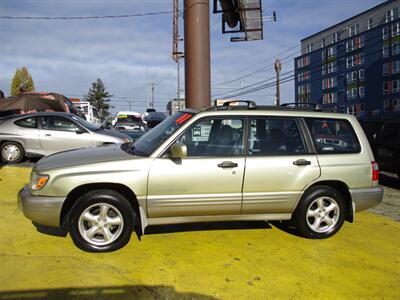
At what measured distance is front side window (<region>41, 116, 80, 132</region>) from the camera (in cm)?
928

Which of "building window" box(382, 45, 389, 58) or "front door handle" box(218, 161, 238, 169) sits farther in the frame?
"building window" box(382, 45, 389, 58)

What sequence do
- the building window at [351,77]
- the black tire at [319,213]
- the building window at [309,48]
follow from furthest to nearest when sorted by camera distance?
1. the building window at [309,48]
2. the building window at [351,77]
3. the black tire at [319,213]

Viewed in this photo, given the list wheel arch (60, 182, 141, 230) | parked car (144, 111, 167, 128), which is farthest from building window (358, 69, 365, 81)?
wheel arch (60, 182, 141, 230)

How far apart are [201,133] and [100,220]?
59.5 inches

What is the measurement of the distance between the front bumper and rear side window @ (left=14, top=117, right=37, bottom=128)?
228 inches

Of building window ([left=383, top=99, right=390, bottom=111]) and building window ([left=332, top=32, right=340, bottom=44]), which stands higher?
building window ([left=332, top=32, right=340, bottom=44])

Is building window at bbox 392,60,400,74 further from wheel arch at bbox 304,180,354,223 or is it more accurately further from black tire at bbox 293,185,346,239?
black tire at bbox 293,185,346,239

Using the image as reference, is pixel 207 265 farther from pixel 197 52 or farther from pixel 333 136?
pixel 197 52

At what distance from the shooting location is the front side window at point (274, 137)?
14.9 feet

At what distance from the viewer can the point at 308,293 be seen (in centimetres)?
337

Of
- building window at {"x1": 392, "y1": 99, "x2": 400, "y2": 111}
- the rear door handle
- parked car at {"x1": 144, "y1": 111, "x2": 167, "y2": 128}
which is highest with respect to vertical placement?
building window at {"x1": 392, "y1": 99, "x2": 400, "y2": 111}

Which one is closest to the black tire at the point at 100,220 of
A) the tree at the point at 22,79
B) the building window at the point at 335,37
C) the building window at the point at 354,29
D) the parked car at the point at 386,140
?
the parked car at the point at 386,140

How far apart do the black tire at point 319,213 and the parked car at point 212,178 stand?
0.01 meters

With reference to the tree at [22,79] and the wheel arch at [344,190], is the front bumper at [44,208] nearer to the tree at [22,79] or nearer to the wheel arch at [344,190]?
the wheel arch at [344,190]
